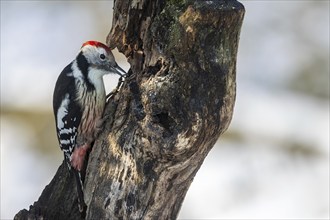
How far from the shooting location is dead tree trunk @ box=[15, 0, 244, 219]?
3.86 m

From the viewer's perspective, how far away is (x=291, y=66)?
30.2 feet

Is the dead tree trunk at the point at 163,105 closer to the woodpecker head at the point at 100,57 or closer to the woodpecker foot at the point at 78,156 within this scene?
the woodpecker foot at the point at 78,156

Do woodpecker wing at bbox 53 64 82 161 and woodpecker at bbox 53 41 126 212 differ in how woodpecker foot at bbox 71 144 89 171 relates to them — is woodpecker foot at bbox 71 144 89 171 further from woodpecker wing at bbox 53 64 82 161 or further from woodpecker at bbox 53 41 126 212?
woodpecker wing at bbox 53 64 82 161

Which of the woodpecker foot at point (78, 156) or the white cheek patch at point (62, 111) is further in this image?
the white cheek patch at point (62, 111)

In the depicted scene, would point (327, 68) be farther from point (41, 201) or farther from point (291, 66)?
point (41, 201)

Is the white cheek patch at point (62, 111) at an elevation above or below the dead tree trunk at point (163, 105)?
above

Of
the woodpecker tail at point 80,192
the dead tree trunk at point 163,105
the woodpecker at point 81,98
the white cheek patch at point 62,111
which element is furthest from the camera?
the white cheek patch at point 62,111

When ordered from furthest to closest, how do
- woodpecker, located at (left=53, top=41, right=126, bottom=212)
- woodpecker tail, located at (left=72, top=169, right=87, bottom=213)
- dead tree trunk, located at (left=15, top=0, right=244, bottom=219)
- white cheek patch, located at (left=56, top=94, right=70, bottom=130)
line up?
white cheek patch, located at (left=56, top=94, right=70, bottom=130) → woodpecker, located at (left=53, top=41, right=126, bottom=212) → woodpecker tail, located at (left=72, top=169, right=87, bottom=213) → dead tree trunk, located at (left=15, top=0, right=244, bottom=219)

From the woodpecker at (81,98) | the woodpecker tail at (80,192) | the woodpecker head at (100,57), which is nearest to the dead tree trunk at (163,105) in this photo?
the woodpecker tail at (80,192)

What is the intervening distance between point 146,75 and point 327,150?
508 centimetres

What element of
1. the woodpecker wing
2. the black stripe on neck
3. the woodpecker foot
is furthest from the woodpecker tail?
the black stripe on neck

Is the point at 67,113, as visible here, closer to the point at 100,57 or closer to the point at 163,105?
the point at 100,57

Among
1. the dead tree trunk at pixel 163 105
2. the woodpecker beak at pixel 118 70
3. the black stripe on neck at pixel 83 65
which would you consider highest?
the black stripe on neck at pixel 83 65

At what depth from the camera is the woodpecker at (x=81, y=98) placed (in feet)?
15.3
